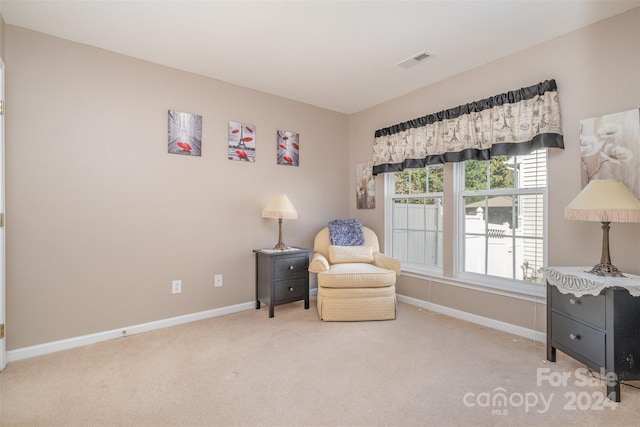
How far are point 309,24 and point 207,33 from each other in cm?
78

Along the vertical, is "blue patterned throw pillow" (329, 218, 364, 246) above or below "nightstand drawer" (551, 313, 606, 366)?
above

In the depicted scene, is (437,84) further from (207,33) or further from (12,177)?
(12,177)

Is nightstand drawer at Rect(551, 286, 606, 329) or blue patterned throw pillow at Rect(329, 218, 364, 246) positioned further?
blue patterned throw pillow at Rect(329, 218, 364, 246)

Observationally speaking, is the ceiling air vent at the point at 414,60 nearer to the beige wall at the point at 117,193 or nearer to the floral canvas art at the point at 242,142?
the beige wall at the point at 117,193

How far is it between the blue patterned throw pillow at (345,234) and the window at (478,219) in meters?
0.42

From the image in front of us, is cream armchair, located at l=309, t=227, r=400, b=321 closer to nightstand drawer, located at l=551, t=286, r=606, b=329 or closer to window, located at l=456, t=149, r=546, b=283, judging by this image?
window, located at l=456, t=149, r=546, b=283

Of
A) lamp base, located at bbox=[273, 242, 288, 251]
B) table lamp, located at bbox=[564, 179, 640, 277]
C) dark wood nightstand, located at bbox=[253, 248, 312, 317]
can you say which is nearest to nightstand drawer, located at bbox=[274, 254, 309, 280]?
dark wood nightstand, located at bbox=[253, 248, 312, 317]

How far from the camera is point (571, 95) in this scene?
2.34 metres

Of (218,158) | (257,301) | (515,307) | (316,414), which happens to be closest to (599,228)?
(515,307)

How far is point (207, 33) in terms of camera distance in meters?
2.32

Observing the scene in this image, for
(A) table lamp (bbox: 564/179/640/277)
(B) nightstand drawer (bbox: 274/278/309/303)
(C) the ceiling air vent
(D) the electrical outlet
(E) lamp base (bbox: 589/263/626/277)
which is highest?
(C) the ceiling air vent

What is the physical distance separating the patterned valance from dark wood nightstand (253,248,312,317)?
1534 mm

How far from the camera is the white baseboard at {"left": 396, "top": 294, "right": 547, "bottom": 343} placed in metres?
2.51

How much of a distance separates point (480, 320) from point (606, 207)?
4.84 ft
